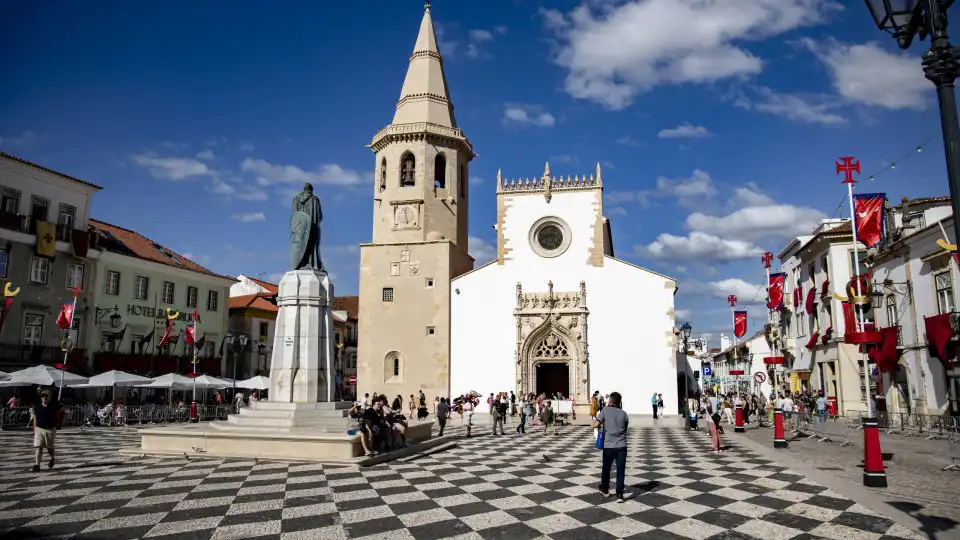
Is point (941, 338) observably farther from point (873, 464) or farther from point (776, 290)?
point (776, 290)

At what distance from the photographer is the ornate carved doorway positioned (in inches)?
1145

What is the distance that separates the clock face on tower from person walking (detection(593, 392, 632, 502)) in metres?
24.1

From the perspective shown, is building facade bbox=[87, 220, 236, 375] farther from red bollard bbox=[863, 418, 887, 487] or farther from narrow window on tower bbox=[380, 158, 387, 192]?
red bollard bbox=[863, 418, 887, 487]

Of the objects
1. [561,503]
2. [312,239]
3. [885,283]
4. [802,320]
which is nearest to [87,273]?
[312,239]

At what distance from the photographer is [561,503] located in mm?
8258

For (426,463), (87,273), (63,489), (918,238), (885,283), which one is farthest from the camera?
(87,273)

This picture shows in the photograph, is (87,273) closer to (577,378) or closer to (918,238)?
(577,378)

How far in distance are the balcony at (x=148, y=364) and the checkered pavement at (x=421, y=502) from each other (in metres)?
17.5

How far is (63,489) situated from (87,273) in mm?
23870

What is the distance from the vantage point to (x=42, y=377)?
21.3 m

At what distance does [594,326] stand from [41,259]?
2608cm

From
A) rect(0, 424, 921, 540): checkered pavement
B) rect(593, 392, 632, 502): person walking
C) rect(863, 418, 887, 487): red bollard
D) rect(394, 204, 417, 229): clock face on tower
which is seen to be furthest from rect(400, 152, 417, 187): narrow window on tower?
rect(863, 418, 887, 487): red bollard

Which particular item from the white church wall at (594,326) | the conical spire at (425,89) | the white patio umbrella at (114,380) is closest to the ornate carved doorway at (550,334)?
the white church wall at (594,326)

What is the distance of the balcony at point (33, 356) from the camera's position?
2444 cm
